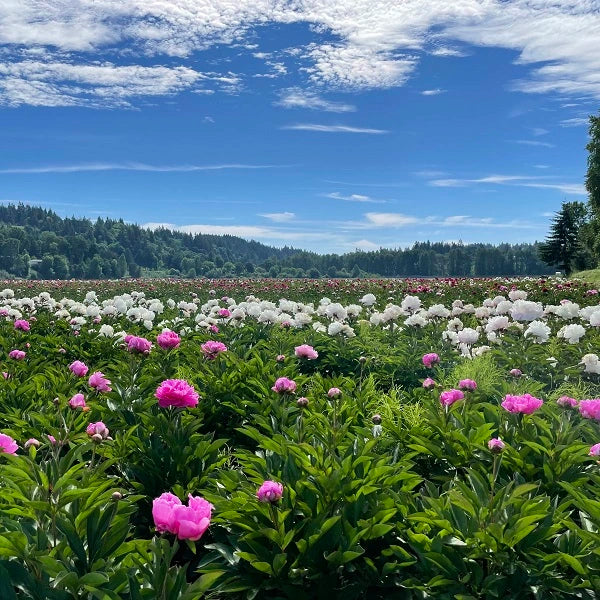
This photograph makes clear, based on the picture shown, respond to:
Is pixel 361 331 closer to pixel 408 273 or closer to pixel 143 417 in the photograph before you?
pixel 143 417

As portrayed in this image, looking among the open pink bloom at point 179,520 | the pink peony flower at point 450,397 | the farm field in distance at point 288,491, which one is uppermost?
the pink peony flower at point 450,397

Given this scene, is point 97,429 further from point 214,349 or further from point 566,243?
point 566,243

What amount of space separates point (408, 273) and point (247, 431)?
11946cm

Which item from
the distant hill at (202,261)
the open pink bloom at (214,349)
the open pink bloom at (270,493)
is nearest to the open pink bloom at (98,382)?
the open pink bloom at (214,349)

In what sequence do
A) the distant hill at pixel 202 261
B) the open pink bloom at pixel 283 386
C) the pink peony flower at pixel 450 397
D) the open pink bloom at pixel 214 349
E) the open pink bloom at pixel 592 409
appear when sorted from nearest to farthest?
the open pink bloom at pixel 592 409 < the pink peony flower at pixel 450 397 < the open pink bloom at pixel 283 386 < the open pink bloom at pixel 214 349 < the distant hill at pixel 202 261

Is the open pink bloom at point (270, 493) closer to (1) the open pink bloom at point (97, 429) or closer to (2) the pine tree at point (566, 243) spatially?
(1) the open pink bloom at point (97, 429)

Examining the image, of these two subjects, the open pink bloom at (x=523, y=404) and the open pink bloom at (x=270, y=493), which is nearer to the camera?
the open pink bloom at (x=270, y=493)

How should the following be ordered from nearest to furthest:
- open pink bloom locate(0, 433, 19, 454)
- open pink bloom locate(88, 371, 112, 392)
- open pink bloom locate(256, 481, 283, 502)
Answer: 1. open pink bloom locate(256, 481, 283, 502)
2. open pink bloom locate(0, 433, 19, 454)
3. open pink bloom locate(88, 371, 112, 392)

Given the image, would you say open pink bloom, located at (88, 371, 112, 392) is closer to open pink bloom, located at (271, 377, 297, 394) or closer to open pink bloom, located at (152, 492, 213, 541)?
open pink bloom, located at (271, 377, 297, 394)

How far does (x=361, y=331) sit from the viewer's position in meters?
8.23

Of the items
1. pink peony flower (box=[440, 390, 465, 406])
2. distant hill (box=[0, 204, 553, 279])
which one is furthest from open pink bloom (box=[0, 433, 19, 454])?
distant hill (box=[0, 204, 553, 279])

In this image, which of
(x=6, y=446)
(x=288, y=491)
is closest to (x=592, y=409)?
(x=288, y=491)

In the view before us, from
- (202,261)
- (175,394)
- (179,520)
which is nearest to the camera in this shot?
(179,520)

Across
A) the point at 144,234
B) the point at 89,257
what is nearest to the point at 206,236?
the point at 144,234
